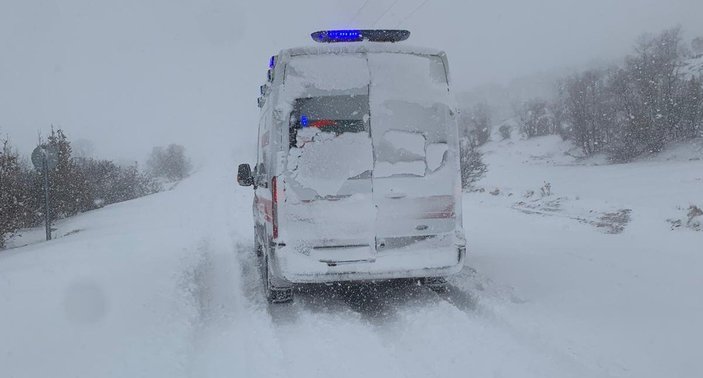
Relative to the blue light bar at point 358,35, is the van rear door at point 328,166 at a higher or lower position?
lower

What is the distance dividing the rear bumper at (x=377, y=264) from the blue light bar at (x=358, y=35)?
243cm

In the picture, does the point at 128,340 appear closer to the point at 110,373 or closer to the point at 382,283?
the point at 110,373

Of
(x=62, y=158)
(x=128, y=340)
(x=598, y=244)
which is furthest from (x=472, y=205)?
(x=62, y=158)

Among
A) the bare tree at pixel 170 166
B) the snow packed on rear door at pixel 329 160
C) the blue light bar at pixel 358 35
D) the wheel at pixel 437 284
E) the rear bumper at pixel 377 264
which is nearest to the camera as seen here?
the snow packed on rear door at pixel 329 160

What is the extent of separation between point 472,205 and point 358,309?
430 inches

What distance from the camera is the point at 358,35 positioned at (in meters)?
6.01

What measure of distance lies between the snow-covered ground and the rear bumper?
46cm

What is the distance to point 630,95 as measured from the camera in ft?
100.0

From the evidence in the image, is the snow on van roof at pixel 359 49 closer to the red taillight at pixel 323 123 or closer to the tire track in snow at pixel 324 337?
the red taillight at pixel 323 123

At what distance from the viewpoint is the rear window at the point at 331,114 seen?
5.54 metres

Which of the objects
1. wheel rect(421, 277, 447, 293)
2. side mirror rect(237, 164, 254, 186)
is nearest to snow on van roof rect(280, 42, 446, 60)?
wheel rect(421, 277, 447, 293)

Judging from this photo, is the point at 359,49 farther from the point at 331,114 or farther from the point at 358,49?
the point at 331,114

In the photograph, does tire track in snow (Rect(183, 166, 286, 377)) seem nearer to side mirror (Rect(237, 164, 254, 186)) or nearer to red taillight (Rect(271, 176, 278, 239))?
red taillight (Rect(271, 176, 278, 239))

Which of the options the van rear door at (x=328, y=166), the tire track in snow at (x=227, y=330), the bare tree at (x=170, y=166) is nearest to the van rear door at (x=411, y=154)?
the van rear door at (x=328, y=166)
